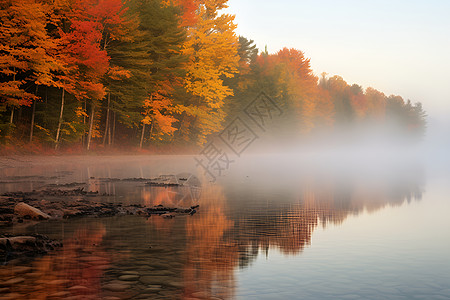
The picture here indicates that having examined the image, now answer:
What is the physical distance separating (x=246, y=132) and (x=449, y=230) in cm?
7923

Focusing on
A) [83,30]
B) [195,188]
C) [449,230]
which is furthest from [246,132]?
[449,230]

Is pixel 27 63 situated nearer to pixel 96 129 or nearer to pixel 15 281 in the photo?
pixel 96 129

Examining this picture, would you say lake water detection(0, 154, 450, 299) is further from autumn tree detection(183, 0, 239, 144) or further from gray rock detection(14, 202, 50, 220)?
autumn tree detection(183, 0, 239, 144)

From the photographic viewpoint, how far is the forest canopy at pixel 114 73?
35.6 metres

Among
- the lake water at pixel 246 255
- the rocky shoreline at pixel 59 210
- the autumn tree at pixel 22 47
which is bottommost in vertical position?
the lake water at pixel 246 255

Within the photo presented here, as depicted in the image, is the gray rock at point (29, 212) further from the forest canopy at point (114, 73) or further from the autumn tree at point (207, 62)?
the autumn tree at point (207, 62)

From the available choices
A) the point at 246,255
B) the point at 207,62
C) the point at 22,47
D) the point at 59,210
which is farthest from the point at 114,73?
the point at 246,255

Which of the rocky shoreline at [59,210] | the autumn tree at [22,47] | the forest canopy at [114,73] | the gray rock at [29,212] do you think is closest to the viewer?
the rocky shoreline at [59,210]

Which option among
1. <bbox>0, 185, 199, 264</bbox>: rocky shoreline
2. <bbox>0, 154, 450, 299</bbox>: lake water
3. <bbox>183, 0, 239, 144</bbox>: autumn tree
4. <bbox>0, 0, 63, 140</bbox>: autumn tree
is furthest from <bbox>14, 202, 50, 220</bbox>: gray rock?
<bbox>183, 0, 239, 144</bbox>: autumn tree

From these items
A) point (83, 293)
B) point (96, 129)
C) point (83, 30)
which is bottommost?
point (83, 293)

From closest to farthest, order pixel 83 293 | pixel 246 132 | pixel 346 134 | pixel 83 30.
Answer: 1. pixel 83 293
2. pixel 83 30
3. pixel 246 132
4. pixel 346 134

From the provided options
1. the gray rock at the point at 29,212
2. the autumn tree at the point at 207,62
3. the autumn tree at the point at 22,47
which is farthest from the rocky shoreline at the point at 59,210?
the autumn tree at the point at 207,62

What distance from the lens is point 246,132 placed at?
91125 millimetres

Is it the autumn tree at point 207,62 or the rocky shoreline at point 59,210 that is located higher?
the autumn tree at point 207,62
